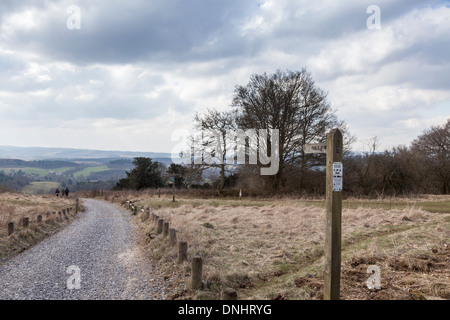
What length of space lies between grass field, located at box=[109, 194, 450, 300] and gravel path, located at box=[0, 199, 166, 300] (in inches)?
22.8

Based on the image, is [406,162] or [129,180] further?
[129,180]

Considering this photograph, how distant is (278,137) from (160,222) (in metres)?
19.3

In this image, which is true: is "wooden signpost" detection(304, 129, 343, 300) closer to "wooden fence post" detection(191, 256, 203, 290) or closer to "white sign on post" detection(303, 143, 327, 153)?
"white sign on post" detection(303, 143, 327, 153)

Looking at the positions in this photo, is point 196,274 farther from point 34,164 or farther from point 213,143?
point 34,164

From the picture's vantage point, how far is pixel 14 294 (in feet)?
19.5

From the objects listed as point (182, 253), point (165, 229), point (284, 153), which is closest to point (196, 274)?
point (182, 253)

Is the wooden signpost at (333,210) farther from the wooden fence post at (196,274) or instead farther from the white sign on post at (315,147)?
the wooden fence post at (196,274)

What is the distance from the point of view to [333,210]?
4402 mm

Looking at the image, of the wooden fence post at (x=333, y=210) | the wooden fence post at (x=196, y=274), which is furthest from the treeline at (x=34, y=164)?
the wooden fence post at (x=333, y=210)

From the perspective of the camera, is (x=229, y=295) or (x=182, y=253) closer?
(x=229, y=295)

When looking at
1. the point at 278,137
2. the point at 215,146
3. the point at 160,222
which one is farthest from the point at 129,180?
the point at 160,222

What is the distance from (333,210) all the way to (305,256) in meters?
3.59
